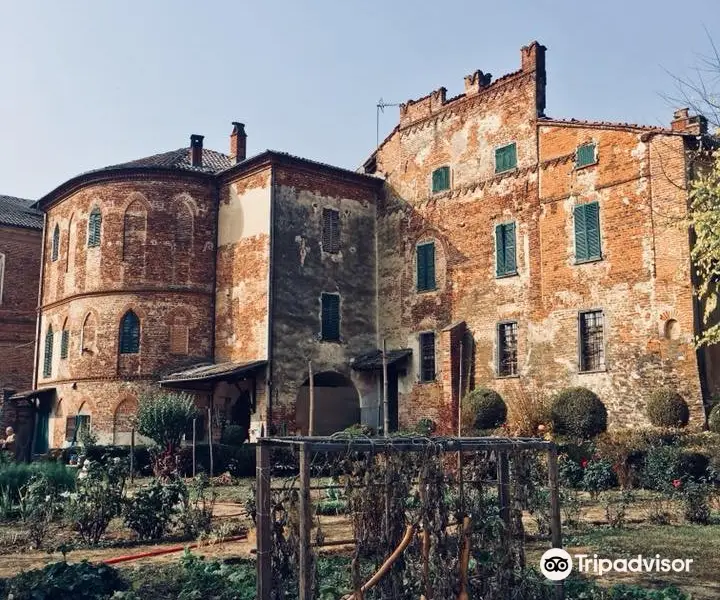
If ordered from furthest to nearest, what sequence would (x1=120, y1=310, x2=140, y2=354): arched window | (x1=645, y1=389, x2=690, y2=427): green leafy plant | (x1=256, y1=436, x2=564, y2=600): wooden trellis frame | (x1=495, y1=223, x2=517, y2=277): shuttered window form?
(x1=120, y1=310, x2=140, y2=354): arched window
(x1=495, y1=223, x2=517, y2=277): shuttered window
(x1=645, y1=389, x2=690, y2=427): green leafy plant
(x1=256, y1=436, x2=564, y2=600): wooden trellis frame

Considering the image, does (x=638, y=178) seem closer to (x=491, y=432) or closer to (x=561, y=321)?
(x=561, y=321)

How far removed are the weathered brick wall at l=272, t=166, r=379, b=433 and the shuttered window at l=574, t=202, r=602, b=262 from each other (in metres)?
8.31

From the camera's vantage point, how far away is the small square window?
75.8 feet

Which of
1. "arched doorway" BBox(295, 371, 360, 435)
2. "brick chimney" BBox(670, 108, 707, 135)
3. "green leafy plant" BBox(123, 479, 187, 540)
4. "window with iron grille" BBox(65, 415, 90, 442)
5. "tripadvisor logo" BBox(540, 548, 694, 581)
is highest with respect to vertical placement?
"brick chimney" BBox(670, 108, 707, 135)

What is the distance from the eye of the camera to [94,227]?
28422mm

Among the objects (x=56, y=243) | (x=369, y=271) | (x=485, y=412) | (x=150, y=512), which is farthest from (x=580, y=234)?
(x=56, y=243)

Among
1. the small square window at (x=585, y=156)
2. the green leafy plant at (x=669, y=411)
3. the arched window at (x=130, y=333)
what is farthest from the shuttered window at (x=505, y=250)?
the arched window at (x=130, y=333)

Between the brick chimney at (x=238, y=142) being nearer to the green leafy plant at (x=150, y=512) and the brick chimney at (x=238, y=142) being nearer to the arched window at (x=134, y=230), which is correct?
the arched window at (x=134, y=230)

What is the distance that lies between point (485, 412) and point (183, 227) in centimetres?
1246

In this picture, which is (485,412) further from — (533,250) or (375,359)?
(533,250)

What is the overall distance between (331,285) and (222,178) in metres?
5.67

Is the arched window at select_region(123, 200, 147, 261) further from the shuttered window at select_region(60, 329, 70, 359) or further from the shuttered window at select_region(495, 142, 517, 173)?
the shuttered window at select_region(495, 142, 517, 173)

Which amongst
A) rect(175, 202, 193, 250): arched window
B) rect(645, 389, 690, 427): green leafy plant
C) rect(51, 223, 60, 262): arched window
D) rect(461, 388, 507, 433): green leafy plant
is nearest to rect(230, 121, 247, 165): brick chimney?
rect(175, 202, 193, 250): arched window

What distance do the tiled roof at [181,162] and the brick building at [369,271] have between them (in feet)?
0.41
